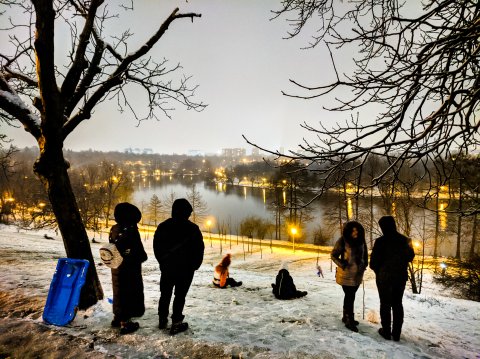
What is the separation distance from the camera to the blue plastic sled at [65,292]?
3.76 metres

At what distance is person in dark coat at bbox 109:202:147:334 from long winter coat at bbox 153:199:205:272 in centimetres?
31

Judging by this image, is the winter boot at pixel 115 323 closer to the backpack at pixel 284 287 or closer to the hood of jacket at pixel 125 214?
the hood of jacket at pixel 125 214

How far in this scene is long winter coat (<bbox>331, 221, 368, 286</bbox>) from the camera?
4242mm

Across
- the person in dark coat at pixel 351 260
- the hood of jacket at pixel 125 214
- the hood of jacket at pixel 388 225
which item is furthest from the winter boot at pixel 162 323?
the hood of jacket at pixel 388 225

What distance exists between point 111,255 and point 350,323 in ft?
12.0

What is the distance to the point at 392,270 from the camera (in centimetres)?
391

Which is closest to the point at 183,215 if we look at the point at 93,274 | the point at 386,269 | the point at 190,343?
the point at 190,343

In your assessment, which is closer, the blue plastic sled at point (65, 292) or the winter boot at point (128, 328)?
the winter boot at point (128, 328)

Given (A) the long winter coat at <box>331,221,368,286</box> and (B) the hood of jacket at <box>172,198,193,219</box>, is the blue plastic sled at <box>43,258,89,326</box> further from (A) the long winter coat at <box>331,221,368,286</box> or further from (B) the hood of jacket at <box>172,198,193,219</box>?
(A) the long winter coat at <box>331,221,368,286</box>

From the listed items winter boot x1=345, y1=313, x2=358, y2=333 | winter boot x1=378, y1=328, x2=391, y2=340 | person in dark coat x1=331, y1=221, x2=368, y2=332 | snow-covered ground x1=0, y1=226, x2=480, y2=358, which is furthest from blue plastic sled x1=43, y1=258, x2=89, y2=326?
winter boot x1=378, y1=328, x2=391, y2=340

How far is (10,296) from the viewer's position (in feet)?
15.1

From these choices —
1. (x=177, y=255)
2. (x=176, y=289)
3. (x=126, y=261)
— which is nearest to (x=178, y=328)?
(x=176, y=289)

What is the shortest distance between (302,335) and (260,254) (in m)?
23.4

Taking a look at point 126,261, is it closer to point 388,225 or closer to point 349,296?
point 349,296
